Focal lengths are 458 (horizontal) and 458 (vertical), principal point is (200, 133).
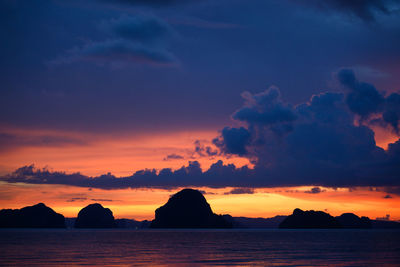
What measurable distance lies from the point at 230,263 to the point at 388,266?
1096 inches

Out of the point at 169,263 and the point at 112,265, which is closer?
the point at 112,265

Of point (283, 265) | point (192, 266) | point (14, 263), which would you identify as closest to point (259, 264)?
point (283, 265)

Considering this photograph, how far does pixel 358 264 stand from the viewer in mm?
82875

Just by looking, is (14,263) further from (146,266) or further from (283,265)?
(283,265)

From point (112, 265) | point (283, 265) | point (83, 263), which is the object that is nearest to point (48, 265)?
point (83, 263)

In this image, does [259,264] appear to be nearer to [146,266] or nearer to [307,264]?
[307,264]

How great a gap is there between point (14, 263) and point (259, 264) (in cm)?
4479

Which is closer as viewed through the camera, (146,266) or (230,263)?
(146,266)

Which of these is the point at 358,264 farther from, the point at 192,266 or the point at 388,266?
the point at 192,266

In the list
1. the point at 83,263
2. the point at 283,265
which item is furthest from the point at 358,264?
the point at 83,263

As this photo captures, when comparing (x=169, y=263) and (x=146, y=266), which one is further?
(x=169, y=263)

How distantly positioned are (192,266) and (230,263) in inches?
367

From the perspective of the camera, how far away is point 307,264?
81.7m

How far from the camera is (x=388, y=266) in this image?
3164 inches
